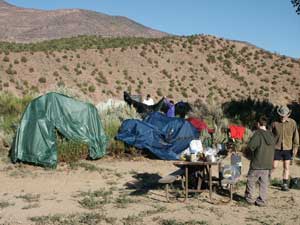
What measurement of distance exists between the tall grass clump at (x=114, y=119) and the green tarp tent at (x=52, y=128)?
381 millimetres

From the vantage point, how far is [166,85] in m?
51.6

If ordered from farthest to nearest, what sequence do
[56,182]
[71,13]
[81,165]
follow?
[71,13] < [81,165] < [56,182]

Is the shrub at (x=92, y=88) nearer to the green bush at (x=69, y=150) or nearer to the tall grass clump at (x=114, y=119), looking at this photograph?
the tall grass clump at (x=114, y=119)

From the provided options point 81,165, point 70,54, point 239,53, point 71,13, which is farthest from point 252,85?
point 71,13

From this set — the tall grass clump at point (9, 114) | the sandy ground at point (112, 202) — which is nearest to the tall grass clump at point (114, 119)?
the sandy ground at point (112, 202)

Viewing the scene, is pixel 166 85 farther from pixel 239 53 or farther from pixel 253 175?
pixel 253 175

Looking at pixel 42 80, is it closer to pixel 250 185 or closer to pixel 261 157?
pixel 250 185

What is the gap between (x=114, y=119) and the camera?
1786 centimetres

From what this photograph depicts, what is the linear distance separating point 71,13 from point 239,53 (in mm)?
56573

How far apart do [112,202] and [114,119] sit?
25.9 feet

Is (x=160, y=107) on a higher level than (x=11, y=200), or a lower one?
higher

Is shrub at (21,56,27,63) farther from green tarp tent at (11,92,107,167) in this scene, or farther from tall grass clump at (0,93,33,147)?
green tarp tent at (11,92,107,167)

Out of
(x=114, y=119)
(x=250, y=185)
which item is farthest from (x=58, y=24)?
(x=250, y=185)

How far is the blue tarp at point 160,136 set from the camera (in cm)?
1584
